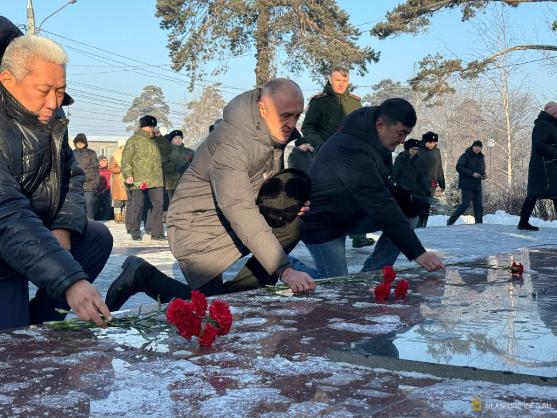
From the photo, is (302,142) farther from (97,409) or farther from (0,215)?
(97,409)

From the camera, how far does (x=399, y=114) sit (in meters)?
5.86

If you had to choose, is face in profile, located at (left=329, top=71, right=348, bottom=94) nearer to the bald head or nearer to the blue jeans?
the blue jeans

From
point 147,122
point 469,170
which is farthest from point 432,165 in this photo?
point 147,122

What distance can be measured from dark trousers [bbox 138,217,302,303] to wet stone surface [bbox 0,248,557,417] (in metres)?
0.91

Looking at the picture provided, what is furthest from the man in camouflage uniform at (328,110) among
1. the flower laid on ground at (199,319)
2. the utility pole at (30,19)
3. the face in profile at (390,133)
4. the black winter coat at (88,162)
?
the utility pole at (30,19)

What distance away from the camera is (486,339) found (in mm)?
3285

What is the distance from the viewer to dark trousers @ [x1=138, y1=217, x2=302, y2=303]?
514 centimetres

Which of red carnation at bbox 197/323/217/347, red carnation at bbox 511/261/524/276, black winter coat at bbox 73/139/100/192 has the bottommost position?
red carnation at bbox 197/323/217/347

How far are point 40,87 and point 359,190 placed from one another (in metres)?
2.66

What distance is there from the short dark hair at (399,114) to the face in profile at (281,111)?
115 cm

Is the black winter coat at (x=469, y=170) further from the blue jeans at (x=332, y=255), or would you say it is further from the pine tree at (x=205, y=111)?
the pine tree at (x=205, y=111)

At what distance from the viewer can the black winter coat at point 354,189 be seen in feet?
19.1

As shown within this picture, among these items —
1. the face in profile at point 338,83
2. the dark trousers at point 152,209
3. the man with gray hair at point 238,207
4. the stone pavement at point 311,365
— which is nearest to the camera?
the stone pavement at point 311,365

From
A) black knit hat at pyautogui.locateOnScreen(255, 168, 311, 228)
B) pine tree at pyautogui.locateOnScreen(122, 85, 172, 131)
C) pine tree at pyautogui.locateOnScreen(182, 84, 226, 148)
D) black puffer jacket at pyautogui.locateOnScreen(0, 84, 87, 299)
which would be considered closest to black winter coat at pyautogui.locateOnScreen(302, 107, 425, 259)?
black knit hat at pyautogui.locateOnScreen(255, 168, 311, 228)
